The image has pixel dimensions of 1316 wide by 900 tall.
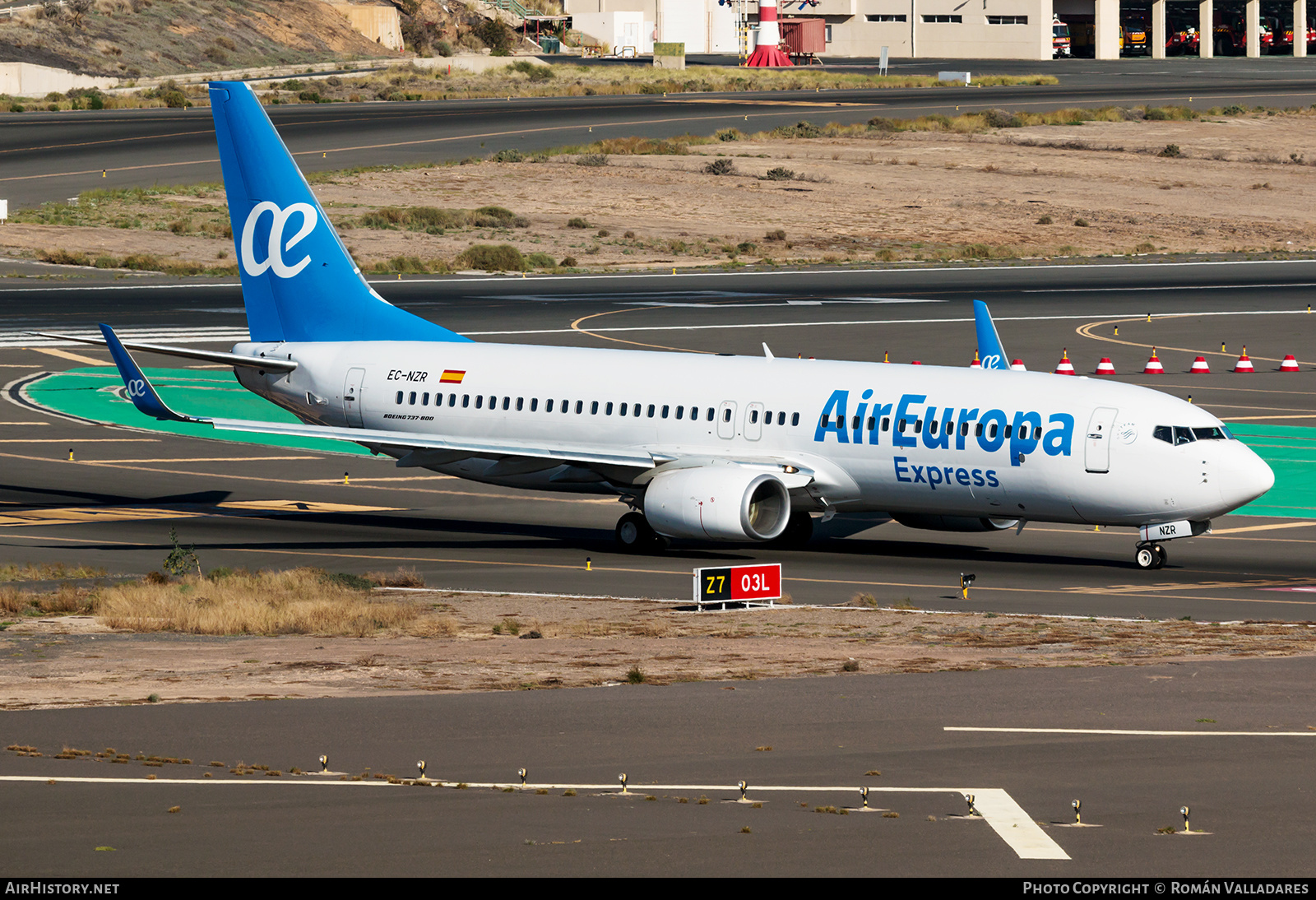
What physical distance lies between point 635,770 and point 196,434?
3937 cm

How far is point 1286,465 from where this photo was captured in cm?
5044

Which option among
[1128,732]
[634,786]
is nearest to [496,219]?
[1128,732]

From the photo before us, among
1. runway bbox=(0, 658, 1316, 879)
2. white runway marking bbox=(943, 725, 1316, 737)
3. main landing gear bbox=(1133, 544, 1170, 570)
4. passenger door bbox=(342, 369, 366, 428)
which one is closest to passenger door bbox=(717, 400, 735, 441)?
main landing gear bbox=(1133, 544, 1170, 570)

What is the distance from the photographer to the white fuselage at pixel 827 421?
122ft

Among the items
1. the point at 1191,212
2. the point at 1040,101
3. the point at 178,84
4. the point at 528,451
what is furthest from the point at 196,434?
the point at 178,84

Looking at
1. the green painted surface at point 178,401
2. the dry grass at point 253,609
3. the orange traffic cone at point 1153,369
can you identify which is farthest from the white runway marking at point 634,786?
the orange traffic cone at point 1153,369

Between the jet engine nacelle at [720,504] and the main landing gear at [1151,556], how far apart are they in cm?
700

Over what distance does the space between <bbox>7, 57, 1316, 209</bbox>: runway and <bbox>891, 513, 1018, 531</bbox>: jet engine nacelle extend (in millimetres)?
84387

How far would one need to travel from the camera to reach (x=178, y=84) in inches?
7274

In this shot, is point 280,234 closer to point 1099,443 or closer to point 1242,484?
point 1099,443

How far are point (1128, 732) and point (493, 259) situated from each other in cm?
8229

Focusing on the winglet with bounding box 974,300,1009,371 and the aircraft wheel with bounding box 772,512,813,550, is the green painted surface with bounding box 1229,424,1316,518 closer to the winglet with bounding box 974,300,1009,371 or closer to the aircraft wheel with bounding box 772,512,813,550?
the winglet with bounding box 974,300,1009,371

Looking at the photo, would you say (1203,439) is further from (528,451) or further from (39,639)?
(39,639)

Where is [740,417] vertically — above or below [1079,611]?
above
